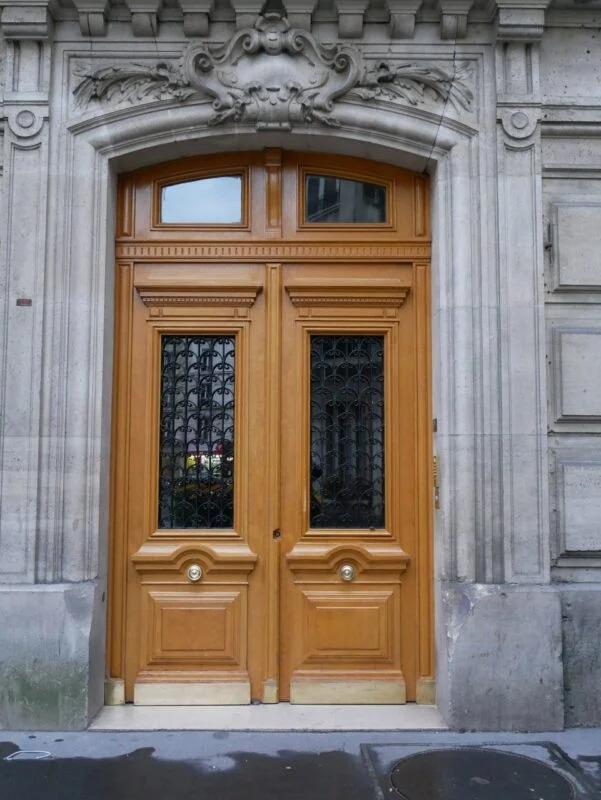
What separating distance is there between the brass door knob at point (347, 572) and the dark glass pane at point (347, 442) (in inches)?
11.9

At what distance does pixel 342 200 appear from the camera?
581 cm

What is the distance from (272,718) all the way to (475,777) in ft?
4.84

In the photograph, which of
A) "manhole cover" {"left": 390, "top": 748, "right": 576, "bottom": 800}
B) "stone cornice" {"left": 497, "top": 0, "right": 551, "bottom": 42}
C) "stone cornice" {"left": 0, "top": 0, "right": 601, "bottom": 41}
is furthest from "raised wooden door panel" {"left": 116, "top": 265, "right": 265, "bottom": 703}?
"stone cornice" {"left": 497, "top": 0, "right": 551, "bottom": 42}

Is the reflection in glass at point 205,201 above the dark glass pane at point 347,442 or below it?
above

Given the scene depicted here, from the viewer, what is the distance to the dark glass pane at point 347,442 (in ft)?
18.3

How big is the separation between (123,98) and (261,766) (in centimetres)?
462

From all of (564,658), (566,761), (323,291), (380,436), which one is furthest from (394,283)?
(566,761)

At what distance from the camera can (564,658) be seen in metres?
5.10

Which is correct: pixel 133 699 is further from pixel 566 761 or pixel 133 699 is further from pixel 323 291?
pixel 323 291

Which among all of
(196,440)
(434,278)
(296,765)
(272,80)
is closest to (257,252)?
(272,80)

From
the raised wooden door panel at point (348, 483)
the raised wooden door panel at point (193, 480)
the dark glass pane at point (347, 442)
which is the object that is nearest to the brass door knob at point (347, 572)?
the raised wooden door panel at point (348, 483)

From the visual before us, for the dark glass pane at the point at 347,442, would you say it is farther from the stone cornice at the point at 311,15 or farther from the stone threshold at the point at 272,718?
the stone cornice at the point at 311,15

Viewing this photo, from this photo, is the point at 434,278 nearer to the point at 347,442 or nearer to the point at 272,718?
the point at 347,442

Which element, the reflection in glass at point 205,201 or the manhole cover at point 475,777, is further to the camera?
the reflection in glass at point 205,201
